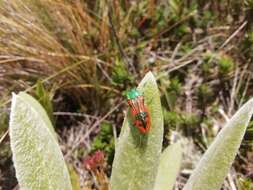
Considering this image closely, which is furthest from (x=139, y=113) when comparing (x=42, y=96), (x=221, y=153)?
(x=42, y=96)

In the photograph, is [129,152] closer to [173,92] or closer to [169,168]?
[169,168]

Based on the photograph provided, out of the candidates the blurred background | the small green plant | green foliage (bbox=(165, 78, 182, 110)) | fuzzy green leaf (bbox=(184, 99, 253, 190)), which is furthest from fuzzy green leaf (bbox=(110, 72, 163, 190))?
green foliage (bbox=(165, 78, 182, 110))

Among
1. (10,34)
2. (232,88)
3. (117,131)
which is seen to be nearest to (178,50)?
(232,88)

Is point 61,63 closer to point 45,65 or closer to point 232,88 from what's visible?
point 45,65

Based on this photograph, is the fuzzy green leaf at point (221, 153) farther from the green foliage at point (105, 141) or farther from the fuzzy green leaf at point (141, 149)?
the green foliage at point (105, 141)

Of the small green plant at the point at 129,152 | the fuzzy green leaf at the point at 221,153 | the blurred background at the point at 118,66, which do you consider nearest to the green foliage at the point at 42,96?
the blurred background at the point at 118,66

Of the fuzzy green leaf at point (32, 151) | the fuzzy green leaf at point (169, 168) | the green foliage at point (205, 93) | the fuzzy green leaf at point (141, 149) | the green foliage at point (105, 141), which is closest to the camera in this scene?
the fuzzy green leaf at point (32, 151)

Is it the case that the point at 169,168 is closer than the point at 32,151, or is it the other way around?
the point at 32,151
